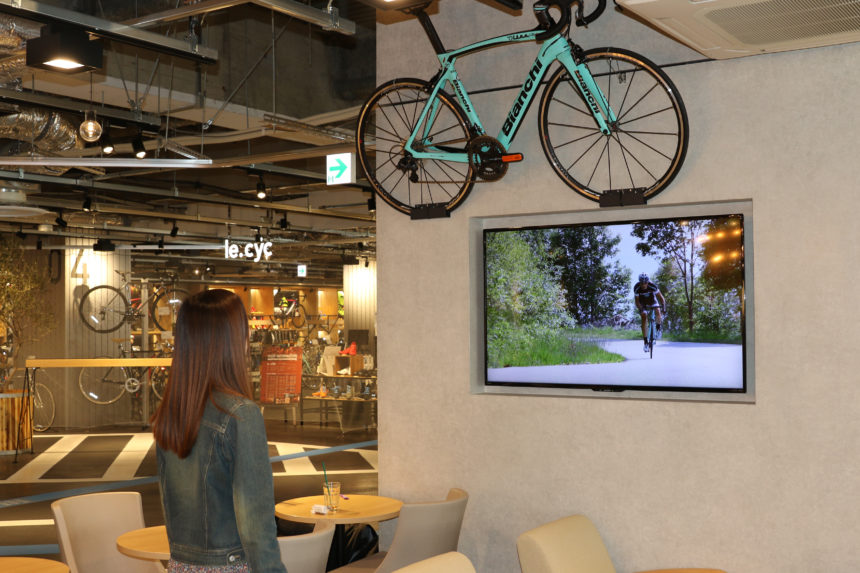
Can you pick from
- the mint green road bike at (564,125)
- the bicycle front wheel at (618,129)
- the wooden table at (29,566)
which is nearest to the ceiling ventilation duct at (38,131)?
the mint green road bike at (564,125)

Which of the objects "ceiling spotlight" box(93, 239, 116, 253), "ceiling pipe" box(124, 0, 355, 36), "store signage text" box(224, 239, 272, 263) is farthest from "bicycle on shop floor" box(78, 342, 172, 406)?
"ceiling pipe" box(124, 0, 355, 36)

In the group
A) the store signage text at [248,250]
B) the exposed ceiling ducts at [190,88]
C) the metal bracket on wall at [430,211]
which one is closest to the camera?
the metal bracket on wall at [430,211]

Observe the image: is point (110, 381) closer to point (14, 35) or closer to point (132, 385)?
point (132, 385)

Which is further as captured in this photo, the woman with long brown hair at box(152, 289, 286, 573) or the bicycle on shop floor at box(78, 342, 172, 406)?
the bicycle on shop floor at box(78, 342, 172, 406)

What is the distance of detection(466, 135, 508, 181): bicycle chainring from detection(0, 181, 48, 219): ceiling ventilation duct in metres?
5.77

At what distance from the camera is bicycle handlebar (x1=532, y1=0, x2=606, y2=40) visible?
4.20 metres

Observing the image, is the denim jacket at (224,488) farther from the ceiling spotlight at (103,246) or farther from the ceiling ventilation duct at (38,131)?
the ceiling spotlight at (103,246)

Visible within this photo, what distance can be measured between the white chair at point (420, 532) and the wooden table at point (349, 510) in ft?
1.15

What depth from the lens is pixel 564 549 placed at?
12.0 feet

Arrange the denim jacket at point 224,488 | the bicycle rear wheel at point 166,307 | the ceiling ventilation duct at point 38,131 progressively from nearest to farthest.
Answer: the denim jacket at point 224,488 < the ceiling ventilation duct at point 38,131 < the bicycle rear wheel at point 166,307

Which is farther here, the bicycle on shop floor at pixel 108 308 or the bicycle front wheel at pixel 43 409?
the bicycle on shop floor at pixel 108 308

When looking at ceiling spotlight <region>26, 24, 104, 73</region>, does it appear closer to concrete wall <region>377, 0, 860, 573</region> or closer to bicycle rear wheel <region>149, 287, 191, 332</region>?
concrete wall <region>377, 0, 860, 573</region>

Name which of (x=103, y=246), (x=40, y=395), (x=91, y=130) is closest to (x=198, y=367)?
(x=91, y=130)

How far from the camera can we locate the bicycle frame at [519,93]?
4223 millimetres
